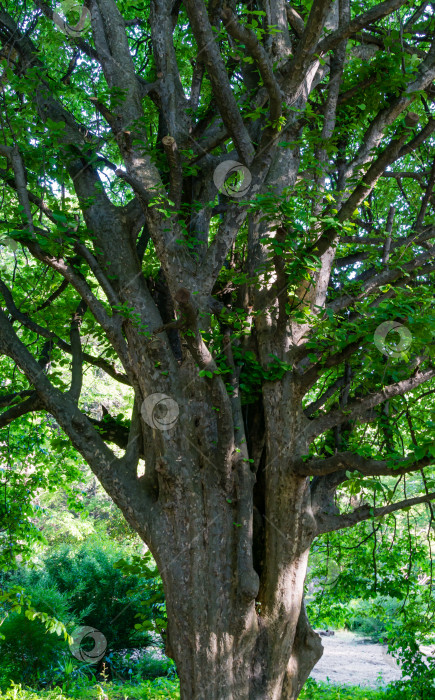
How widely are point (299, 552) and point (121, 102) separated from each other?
3.82 metres

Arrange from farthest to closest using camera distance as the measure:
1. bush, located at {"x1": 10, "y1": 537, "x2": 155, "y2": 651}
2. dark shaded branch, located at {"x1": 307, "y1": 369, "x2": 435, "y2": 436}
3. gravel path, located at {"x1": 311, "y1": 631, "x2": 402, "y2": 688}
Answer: gravel path, located at {"x1": 311, "y1": 631, "x2": 402, "y2": 688} < bush, located at {"x1": 10, "y1": 537, "x2": 155, "y2": 651} < dark shaded branch, located at {"x1": 307, "y1": 369, "x2": 435, "y2": 436}

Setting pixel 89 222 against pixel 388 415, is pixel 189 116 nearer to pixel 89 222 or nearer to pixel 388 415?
pixel 89 222

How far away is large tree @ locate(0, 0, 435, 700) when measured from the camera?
12.0ft

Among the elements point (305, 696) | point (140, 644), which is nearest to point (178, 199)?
point (305, 696)

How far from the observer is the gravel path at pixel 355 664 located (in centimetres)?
1020

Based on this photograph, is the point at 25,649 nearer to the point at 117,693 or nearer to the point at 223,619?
the point at 117,693

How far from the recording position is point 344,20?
438cm

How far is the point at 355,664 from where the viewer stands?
38.0 ft

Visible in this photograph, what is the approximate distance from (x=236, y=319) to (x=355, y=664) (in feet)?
33.8

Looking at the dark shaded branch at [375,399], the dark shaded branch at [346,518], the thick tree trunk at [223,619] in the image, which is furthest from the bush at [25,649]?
the dark shaded branch at [375,399]

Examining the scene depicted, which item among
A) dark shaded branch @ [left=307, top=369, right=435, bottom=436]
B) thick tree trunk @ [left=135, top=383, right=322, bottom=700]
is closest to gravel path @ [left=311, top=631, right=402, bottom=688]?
thick tree trunk @ [left=135, top=383, right=322, bottom=700]

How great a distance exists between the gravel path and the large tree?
6.27 m

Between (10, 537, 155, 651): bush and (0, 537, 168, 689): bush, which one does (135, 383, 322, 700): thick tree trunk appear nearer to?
(0, 537, 168, 689): bush

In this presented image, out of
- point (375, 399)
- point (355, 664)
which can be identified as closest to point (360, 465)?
point (375, 399)
